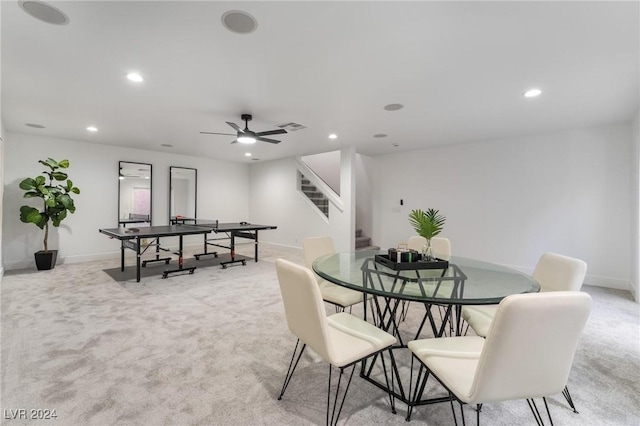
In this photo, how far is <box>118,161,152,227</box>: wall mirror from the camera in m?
6.36

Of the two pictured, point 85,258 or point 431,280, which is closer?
point 431,280

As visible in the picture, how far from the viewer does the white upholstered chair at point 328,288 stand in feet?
7.61

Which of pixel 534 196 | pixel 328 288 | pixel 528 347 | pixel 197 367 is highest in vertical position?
pixel 534 196

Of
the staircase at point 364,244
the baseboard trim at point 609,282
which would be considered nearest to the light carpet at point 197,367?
the baseboard trim at point 609,282

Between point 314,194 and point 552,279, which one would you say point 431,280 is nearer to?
point 552,279

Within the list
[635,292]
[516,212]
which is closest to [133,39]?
[516,212]

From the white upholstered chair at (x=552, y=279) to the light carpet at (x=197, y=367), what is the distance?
1.55 ft

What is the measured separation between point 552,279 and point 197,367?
107 inches

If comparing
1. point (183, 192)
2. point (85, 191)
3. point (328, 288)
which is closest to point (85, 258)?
point (85, 191)

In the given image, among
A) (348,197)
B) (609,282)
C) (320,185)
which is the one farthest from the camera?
(320,185)

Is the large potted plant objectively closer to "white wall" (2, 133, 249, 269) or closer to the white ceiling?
"white wall" (2, 133, 249, 269)

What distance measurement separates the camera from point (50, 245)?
553 cm

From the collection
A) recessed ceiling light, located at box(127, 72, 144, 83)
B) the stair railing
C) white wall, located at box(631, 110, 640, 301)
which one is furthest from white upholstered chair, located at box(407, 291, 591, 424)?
the stair railing

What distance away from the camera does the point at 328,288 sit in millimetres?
2555
